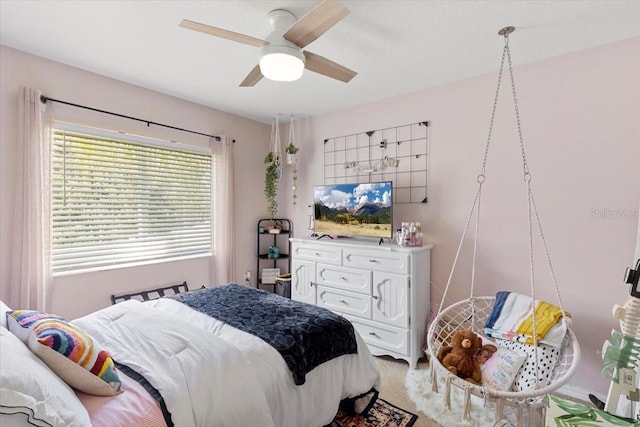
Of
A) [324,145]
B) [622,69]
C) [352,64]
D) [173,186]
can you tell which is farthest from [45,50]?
[622,69]

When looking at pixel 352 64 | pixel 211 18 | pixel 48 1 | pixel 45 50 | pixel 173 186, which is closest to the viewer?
pixel 48 1

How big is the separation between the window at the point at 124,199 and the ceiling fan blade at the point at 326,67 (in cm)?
198

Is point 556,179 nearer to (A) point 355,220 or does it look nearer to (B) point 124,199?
(A) point 355,220

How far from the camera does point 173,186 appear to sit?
3225 mm

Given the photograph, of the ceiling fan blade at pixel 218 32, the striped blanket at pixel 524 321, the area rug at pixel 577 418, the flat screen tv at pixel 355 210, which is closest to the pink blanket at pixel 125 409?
the area rug at pixel 577 418

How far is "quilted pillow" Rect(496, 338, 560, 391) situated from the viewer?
1902 millimetres

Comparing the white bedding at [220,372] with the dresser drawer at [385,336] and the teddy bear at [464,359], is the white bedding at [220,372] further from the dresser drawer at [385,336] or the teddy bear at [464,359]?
the dresser drawer at [385,336]

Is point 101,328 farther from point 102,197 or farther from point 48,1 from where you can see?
point 48,1

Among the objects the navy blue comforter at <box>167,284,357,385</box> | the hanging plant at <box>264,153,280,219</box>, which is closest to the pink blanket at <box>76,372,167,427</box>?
the navy blue comforter at <box>167,284,357,385</box>

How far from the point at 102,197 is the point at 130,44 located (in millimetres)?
1332

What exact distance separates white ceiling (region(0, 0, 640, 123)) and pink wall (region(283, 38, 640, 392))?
0.20 metres

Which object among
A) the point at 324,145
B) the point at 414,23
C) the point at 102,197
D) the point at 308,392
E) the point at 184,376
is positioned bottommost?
the point at 308,392

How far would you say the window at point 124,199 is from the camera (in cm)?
251

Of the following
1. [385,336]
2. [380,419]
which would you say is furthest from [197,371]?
[385,336]
